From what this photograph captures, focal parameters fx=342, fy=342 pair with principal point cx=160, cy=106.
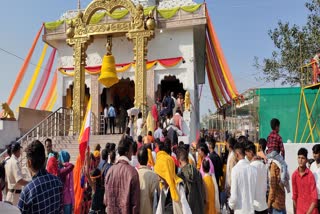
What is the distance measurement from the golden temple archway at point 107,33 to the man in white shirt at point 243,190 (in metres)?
10.5

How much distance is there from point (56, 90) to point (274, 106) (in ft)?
36.1

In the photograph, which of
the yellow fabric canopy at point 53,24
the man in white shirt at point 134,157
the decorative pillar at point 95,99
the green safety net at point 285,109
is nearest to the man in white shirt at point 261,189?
the man in white shirt at point 134,157

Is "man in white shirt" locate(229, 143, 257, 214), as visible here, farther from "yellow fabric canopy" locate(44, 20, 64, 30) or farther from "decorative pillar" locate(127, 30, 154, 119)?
"yellow fabric canopy" locate(44, 20, 64, 30)

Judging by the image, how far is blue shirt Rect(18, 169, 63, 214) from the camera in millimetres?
2482

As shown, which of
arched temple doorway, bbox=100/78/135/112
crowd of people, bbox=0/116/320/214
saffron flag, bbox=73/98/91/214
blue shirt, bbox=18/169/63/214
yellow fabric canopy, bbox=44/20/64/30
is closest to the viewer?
blue shirt, bbox=18/169/63/214

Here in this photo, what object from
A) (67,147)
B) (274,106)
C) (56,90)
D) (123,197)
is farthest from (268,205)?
(56,90)

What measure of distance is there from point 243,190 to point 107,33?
12.8 m

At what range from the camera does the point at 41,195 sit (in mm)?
2541

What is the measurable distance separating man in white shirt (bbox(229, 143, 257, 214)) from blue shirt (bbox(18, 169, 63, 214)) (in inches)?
87.5

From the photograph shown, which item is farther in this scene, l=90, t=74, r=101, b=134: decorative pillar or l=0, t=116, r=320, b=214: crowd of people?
l=90, t=74, r=101, b=134: decorative pillar

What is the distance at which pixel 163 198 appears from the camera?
12.5ft

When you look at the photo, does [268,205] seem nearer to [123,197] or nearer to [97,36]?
[123,197]

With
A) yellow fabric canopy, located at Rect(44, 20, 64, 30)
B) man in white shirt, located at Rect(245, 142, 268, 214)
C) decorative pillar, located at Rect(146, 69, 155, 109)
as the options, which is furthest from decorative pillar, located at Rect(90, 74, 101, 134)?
man in white shirt, located at Rect(245, 142, 268, 214)

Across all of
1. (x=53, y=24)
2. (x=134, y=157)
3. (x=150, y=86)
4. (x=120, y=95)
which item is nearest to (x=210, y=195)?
(x=134, y=157)
